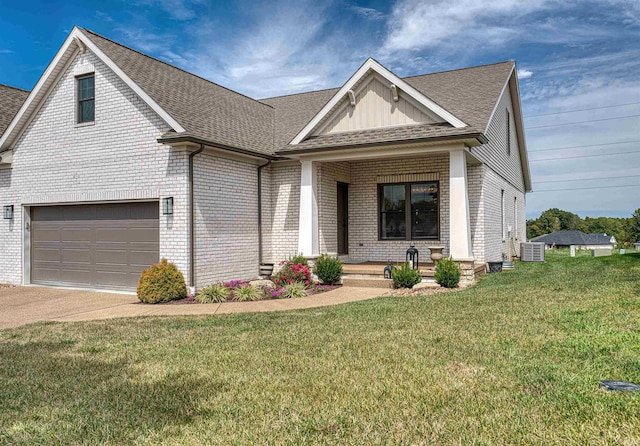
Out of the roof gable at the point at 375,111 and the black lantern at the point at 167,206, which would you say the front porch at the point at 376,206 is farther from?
the black lantern at the point at 167,206

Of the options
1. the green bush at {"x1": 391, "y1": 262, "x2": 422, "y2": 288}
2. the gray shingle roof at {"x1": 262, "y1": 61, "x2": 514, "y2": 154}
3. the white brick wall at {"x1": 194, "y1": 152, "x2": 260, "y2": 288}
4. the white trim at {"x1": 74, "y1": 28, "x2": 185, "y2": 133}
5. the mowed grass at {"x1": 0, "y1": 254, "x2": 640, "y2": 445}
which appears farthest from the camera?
the gray shingle roof at {"x1": 262, "y1": 61, "x2": 514, "y2": 154}

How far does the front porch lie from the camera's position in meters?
13.7

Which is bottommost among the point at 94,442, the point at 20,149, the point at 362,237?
the point at 94,442

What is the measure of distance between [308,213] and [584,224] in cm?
10558

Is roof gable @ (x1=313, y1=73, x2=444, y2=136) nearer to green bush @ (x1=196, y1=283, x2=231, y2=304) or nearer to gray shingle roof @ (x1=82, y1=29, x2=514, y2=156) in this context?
gray shingle roof @ (x1=82, y1=29, x2=514, y2=156)

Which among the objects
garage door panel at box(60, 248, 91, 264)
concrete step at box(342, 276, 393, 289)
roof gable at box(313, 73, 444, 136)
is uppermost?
roof gable at box(313, 73, 444, 136)

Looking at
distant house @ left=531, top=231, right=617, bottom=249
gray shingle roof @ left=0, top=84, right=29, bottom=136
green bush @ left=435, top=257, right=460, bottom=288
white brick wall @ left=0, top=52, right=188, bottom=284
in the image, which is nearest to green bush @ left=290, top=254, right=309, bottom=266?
white brick wall @ left=0, top=52, right=188, bottom=284

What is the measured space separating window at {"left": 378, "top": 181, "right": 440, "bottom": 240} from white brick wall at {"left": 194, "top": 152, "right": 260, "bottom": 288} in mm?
4223

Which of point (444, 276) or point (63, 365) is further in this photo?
point (444, 276)

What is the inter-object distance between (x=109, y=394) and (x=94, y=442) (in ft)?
3.62

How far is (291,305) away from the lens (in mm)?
10078

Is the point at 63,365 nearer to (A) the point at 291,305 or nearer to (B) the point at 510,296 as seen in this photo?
(A) the point at 291,305

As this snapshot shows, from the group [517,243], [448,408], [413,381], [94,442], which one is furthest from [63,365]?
[517,243]

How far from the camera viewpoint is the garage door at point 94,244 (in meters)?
12.8
